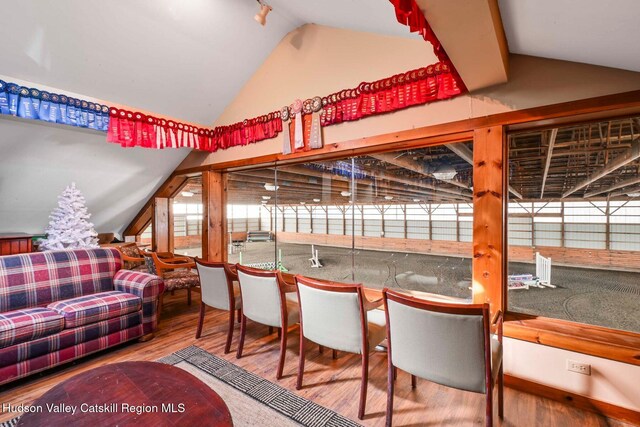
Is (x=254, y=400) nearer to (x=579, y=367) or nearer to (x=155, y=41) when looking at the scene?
(x=579, y=367)

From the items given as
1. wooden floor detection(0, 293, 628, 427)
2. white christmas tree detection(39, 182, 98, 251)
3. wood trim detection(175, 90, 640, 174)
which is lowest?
wooden floor detection(0, 293, 628, 427)

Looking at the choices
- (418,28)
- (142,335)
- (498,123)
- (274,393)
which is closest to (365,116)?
(498,123)

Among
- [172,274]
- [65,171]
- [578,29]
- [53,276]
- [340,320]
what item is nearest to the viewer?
[578,29]

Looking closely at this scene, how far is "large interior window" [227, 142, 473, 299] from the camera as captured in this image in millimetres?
3705

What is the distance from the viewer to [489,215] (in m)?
2.05

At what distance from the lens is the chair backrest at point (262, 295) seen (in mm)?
2273

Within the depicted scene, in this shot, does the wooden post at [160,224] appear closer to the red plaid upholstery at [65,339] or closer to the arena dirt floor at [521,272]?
the arena dirt floor at [521,272]

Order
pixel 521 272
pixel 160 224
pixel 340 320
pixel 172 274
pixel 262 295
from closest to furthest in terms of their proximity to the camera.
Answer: pixel 340 320 < pixel 262 295 < pixel 172 274 < pixel 160 224 < pixel 521 272

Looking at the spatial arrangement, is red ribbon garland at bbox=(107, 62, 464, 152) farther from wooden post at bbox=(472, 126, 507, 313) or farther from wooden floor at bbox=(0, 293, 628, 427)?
wooden floor at bbox=(0, 293, 628, 427)

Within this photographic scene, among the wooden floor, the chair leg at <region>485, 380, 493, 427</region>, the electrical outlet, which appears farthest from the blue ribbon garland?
Answer: the electrical outlet

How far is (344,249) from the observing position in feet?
40.1

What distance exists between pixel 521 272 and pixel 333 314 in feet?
29.2

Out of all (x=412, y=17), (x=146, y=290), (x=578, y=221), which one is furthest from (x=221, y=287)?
(x=578, y=221)

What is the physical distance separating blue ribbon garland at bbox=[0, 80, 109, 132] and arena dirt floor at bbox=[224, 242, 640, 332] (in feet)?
11.0
